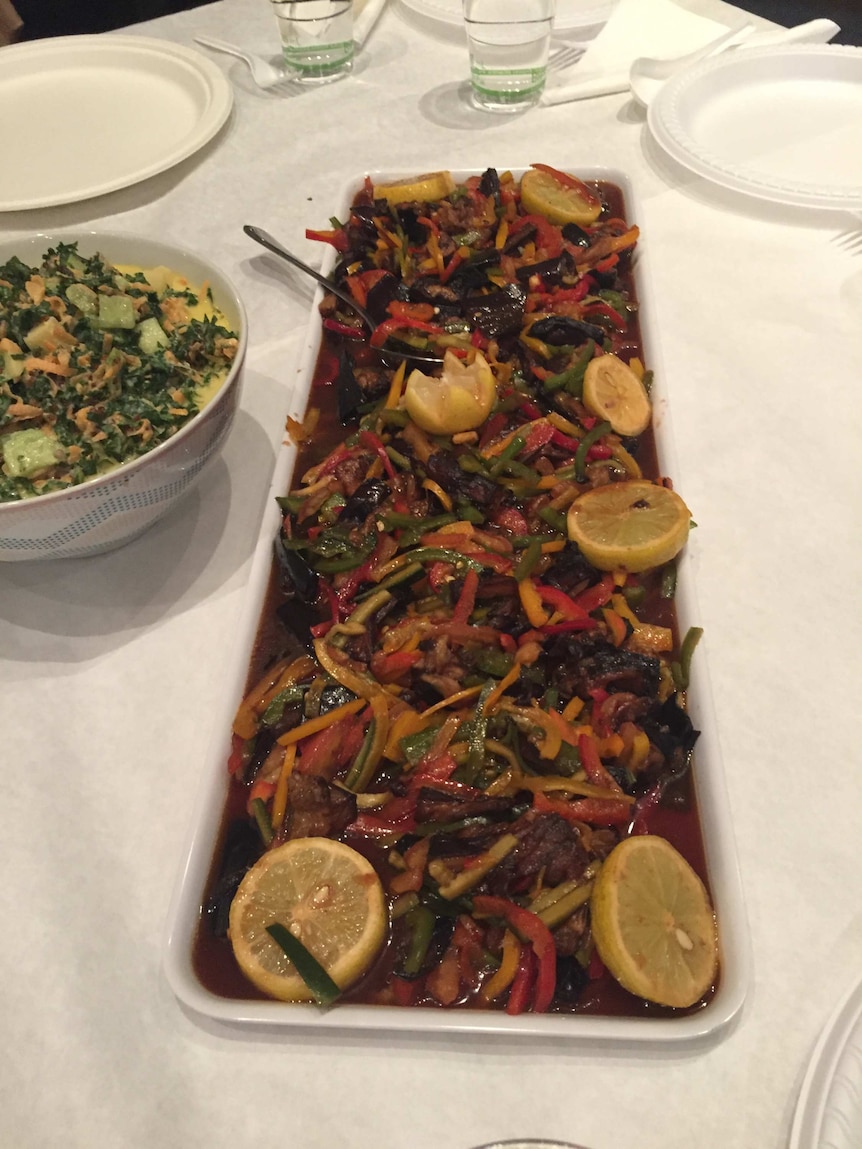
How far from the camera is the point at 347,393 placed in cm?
221

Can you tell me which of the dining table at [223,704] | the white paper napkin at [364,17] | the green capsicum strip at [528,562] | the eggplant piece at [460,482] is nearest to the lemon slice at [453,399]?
the eggplant piece at [460,482]

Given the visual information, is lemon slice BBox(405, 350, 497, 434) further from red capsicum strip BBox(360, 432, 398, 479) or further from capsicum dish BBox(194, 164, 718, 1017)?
red capsicum strip BBox(360, 432, 398, 479)

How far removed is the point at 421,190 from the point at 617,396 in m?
1.21

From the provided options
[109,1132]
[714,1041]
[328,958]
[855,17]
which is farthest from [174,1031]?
[855,17]

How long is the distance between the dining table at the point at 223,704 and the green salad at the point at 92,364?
36 centimetres

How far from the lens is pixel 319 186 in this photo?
3229 mm

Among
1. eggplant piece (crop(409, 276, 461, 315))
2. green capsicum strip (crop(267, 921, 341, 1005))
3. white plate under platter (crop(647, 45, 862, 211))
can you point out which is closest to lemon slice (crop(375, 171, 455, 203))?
eggplant piece (crop(409, 276, 461, 315))

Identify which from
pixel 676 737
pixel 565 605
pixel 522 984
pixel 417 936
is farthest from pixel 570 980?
pixel 565 605

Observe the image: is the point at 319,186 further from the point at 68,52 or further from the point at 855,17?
the point at 855,17

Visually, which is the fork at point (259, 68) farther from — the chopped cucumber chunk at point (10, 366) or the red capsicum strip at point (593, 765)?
the red capsicum strip at point (593, 765)

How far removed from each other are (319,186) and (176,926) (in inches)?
114

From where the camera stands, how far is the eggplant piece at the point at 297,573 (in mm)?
1815

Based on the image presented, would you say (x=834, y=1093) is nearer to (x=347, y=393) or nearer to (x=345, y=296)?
(x=347, y=393)

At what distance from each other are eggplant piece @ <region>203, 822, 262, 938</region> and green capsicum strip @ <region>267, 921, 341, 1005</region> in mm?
123
